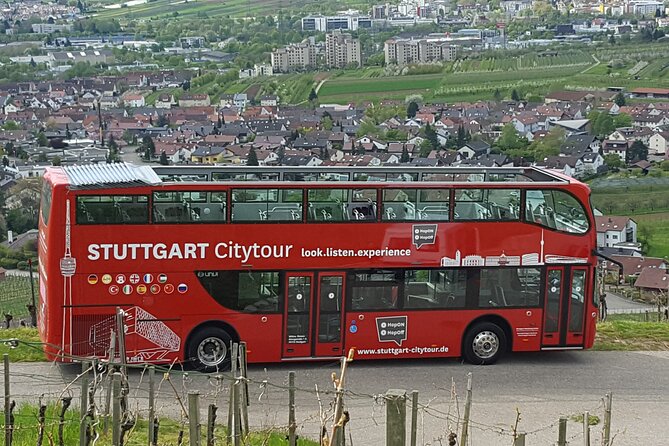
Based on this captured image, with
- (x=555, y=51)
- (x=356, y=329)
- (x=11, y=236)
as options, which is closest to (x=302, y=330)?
(x=356, y=329)

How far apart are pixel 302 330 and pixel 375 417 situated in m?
1.83

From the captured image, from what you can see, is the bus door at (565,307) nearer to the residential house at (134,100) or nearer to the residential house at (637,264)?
the residential house at (637,264)

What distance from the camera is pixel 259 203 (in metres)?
12.2

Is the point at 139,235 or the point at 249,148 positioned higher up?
the point at 139,235

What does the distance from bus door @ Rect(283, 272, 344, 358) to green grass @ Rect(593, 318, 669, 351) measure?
2990 millimetres

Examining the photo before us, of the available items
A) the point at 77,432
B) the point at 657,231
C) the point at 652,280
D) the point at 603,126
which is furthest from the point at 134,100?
the point at 77,432

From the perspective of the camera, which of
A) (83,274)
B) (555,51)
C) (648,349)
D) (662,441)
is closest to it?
(662,441)

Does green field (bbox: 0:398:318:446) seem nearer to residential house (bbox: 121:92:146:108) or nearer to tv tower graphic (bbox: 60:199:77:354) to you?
tv tower graphic (bbox: 60:199:77:354)

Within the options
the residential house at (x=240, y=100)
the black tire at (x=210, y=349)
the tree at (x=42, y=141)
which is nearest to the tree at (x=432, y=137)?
the residential house at (x=240, y=100)

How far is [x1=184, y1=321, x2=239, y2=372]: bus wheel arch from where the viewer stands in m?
12.2

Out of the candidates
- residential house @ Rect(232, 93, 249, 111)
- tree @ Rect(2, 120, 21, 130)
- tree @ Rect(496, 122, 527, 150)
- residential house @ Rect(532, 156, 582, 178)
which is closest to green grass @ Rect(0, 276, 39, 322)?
residential house @ Rect(532, 156, 582, 178)

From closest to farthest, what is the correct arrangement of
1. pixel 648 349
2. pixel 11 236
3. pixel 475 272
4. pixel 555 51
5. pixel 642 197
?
pixel 475 272, pixel 648 349, pixel 11 236, pixel 642 197, pixel 555 51

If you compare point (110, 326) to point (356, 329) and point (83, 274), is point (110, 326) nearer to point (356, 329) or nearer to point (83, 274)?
point (83, 274)

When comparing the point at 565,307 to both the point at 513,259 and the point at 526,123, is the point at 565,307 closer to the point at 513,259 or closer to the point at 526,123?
the point at 513,259
